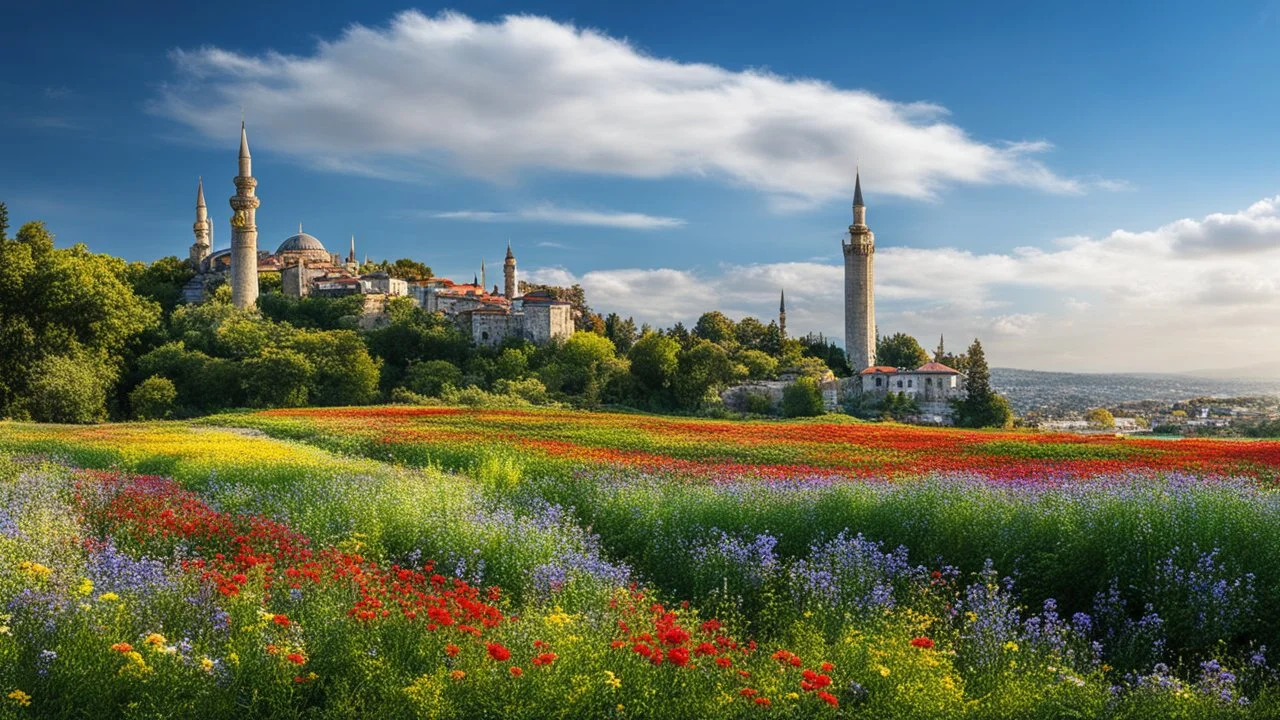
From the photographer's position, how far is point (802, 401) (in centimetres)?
6538

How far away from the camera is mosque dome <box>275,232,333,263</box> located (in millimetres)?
110250

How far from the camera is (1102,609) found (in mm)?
8922

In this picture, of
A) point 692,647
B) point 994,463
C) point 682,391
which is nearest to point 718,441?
point 994,463

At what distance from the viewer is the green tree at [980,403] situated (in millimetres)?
68500

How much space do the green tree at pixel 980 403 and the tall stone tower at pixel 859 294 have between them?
3189 centimetres

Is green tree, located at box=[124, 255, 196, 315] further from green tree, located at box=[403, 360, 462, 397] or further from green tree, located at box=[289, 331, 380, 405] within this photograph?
green tree, located at box=[403, 360, 462, 397]

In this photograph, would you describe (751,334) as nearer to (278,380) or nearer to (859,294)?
(859,294)

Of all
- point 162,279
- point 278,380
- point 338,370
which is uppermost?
point 162,279

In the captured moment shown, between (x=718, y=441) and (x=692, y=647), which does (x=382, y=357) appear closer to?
(x=718, y=441)

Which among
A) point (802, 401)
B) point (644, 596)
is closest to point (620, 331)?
point (802, 401)

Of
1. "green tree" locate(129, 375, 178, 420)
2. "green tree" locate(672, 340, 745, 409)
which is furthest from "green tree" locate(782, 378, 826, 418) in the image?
"green tree" locate(129, 375, 178, 420)

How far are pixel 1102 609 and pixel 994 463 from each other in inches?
446

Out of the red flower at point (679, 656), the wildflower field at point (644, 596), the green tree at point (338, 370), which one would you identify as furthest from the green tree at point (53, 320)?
the red flower at point (679, 656)

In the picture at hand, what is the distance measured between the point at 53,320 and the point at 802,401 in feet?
159
